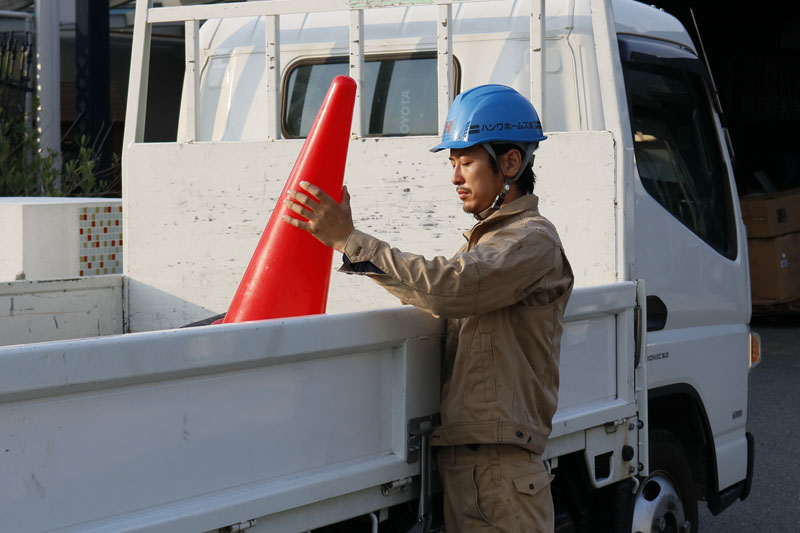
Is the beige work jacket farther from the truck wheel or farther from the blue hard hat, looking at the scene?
the truck wheel

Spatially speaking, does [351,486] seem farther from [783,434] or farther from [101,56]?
[101,56]

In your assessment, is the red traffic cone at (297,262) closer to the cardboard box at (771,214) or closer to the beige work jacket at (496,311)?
the beige work jacket at (496,311)

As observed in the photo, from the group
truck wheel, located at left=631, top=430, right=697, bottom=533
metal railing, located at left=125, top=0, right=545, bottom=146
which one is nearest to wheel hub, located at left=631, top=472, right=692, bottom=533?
truck wheel, located at left=631, top=430, right=697, bottom=533

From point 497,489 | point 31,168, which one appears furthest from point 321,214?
point 31,168

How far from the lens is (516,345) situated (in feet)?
8.80

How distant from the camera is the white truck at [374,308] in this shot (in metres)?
2.05

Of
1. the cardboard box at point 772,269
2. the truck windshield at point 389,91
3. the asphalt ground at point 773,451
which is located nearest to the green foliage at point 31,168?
the truck windshield at point 389,91

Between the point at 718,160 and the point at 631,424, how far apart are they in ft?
5.58

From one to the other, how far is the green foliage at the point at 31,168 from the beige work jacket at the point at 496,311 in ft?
20.2

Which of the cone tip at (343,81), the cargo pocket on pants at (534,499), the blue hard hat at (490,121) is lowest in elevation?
the cargo pocket on pants at (534,499)

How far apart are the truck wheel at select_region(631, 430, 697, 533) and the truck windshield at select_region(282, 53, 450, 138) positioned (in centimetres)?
159

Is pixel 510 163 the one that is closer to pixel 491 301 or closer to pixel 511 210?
pixel 511 210

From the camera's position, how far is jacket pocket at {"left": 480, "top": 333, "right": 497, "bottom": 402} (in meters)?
2.65

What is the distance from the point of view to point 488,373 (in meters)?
2.65
